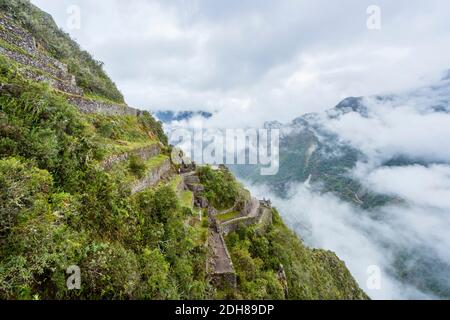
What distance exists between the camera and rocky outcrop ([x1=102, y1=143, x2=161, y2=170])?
10.9m

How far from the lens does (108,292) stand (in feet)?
20.0

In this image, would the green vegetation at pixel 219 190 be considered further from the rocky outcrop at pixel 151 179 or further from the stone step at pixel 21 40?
the stone step at pixel 21 40

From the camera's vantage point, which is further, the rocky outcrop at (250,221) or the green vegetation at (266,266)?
the rocky outcrop at (250,221)

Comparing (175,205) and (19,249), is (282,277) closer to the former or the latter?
(175,205)

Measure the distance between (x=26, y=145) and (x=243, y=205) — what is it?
1968 centimetres

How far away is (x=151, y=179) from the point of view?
49.5ft

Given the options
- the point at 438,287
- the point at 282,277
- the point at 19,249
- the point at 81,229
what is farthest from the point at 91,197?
the point at 438,287

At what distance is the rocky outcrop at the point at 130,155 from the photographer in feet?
35.7

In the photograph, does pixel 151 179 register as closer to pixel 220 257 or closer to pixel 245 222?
pixel 220 257

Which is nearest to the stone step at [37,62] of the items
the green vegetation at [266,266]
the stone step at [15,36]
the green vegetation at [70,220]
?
the stone step at [15,36]

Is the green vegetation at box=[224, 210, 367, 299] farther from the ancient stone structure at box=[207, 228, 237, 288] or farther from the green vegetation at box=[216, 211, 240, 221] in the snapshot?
the green vegetation at box=[216, 211, 240, 221]

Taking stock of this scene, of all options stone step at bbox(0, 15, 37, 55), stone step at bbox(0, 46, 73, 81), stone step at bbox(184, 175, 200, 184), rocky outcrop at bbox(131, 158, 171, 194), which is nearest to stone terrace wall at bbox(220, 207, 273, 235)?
stone step at bbox(184, 175, 200, 184)

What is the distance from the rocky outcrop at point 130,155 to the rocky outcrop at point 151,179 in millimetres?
1290

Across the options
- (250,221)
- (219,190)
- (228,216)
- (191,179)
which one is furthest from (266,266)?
(191,179)
